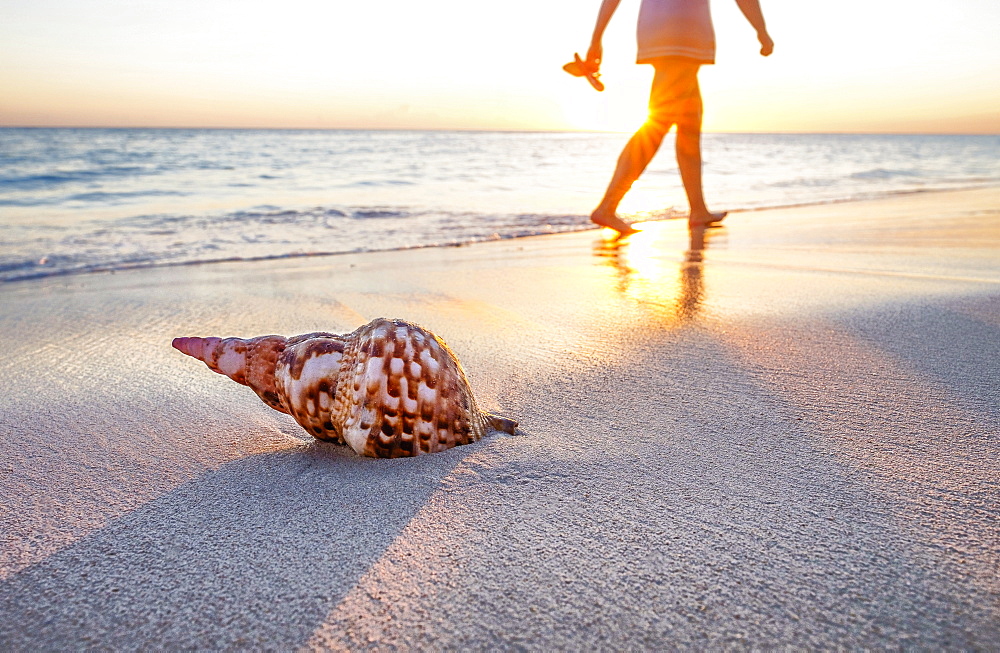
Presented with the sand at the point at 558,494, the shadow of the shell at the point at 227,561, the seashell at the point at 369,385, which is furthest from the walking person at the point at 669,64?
the shadow of the shell at the point at 227,561

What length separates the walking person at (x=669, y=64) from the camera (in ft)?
16.6

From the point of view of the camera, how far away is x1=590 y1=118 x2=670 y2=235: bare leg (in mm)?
5391

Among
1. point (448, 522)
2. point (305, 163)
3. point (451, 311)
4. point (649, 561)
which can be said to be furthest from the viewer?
point (305, 163)

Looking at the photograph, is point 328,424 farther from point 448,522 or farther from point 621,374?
point 621,374

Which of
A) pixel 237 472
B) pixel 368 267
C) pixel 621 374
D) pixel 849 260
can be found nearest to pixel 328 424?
pixel 237 472

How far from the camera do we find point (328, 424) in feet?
5.82

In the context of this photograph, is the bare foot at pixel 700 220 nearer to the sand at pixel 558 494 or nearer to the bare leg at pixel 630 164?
the bare leg at pixel 630 164

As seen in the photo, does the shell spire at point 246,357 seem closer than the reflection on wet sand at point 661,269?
Yes

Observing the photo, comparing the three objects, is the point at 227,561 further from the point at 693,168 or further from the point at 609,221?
the point at 693,168

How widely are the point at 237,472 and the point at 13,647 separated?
26.6 inches

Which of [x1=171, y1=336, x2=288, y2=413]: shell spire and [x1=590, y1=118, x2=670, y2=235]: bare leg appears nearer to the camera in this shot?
[x1=171, y1=336, x2=288, y2=413]: shell spire

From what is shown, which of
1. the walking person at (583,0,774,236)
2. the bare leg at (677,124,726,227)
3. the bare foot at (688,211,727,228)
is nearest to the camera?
the walking person at (583,0,774,236)

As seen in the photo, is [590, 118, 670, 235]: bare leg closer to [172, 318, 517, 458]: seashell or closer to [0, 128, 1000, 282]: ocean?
[0, 128, 1000, 282]: ocean

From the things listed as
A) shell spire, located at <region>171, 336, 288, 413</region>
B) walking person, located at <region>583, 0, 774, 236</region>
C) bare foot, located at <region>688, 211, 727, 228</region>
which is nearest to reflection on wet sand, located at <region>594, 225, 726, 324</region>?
bare foot, located at <region>688, 211, 727, 228</region>
